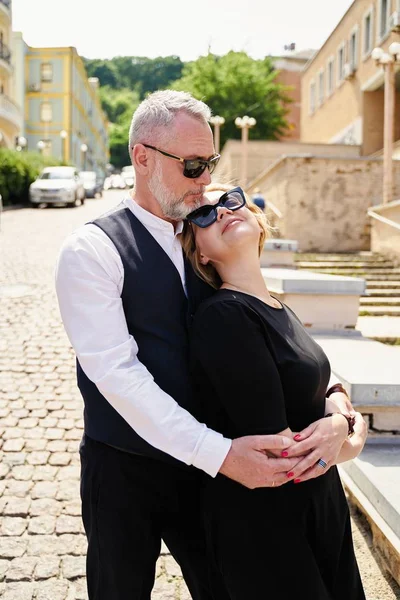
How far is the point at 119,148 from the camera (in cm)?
10444

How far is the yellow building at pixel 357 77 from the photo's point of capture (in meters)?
28.2

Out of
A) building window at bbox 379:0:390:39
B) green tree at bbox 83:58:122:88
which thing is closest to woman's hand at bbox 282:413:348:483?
building window at bbox 379:0:390:39

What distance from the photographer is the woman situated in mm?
1888

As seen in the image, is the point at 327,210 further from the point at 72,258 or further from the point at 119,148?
the point at 119,148

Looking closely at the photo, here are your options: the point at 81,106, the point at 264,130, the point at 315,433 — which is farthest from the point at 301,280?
the point at 81,106

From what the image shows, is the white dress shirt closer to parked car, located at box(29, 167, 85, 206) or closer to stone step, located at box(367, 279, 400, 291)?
stone step, located at box(367, 279, 400, 291)

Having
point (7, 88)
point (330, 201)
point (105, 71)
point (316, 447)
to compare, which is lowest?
point (316, 447)

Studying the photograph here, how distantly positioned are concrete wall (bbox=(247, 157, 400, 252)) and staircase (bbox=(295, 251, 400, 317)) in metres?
3.22

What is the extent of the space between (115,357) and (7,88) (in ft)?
156

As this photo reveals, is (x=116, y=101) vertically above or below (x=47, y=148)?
above

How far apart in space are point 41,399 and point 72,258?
400 centimetres

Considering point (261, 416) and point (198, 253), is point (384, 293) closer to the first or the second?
point (198, 253)

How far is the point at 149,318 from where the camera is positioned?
6.51 feet

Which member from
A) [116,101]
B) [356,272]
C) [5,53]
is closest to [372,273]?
[356,272]
